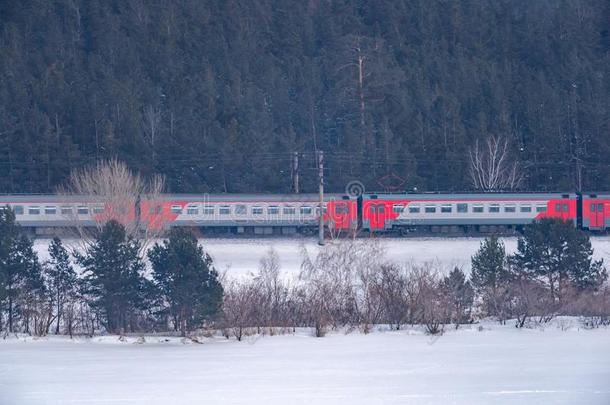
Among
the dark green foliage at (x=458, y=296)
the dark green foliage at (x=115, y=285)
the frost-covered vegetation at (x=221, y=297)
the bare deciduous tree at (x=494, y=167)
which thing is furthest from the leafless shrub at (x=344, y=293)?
the bare deciduous tree at (x=494, y=167)

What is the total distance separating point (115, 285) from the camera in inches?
782

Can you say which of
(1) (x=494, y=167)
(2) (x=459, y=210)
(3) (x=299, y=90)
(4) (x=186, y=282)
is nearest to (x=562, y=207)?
(2) (x=459, y=210)

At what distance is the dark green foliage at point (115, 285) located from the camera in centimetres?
1978

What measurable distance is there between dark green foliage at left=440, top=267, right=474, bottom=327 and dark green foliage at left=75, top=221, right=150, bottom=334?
6215 mm

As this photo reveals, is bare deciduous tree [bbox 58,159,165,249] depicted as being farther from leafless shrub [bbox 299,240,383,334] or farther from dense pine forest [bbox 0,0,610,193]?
dense pine forest [bbox 0,0,610,193]

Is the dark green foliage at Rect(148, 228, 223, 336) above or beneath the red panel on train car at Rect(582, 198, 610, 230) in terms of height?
beneath

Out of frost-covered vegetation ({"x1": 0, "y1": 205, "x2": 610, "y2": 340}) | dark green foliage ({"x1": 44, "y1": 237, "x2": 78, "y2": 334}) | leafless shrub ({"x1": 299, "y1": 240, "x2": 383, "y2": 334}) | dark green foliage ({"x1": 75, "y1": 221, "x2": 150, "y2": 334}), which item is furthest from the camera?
dark green foliage ({"x1": 44, "y1": 237, "x2": 78, "y2": 334})

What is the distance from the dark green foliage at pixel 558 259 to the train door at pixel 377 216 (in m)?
15.6

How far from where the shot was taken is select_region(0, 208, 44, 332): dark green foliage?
19.4 metres

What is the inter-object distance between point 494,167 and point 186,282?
96.4 ft

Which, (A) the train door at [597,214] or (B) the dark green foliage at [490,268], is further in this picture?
(A) the train door at [597,214]

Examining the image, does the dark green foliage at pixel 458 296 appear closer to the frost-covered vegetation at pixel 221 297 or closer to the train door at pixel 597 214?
the frost-covered vegetation at pixel 221 297

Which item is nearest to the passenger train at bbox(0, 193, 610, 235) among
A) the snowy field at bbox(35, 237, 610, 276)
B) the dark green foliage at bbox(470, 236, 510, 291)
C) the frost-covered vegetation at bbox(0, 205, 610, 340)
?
the snowy field at bbox(35, 237, 610, 276)

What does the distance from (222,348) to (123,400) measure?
4707mm
